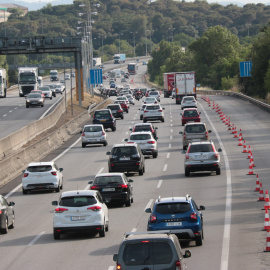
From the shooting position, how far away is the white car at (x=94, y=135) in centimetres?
5112

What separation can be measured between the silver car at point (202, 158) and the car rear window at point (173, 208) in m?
16.0

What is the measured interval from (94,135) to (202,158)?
55.0 ft

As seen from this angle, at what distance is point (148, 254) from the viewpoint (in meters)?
12.9

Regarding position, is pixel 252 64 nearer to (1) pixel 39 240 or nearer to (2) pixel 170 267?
(1) pixel 39 240

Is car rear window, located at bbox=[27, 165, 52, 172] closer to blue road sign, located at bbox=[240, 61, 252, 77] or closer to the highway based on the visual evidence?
the highway

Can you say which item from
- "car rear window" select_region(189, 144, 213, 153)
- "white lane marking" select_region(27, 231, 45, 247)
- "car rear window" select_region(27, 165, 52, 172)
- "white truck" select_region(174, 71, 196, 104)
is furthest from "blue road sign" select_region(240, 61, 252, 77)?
"white lane marking" select_region(27, 231, 45, 247)

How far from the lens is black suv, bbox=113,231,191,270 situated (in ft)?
42.0

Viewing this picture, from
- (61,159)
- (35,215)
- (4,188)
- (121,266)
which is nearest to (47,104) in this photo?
(61,159)

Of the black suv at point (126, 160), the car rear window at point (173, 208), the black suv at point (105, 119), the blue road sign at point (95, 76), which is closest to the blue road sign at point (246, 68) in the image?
the blue road sign at point (95, 76)

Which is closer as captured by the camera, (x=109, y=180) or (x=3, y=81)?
(x=109, y=180)

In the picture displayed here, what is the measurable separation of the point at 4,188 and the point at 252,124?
33.1 m

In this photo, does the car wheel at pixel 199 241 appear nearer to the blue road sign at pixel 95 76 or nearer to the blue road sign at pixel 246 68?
the blue road sign at pixel 95 76

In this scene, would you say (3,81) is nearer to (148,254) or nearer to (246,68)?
(246,68)

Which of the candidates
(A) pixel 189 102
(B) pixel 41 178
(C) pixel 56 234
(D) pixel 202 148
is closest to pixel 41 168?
(B) pixel 41 178
